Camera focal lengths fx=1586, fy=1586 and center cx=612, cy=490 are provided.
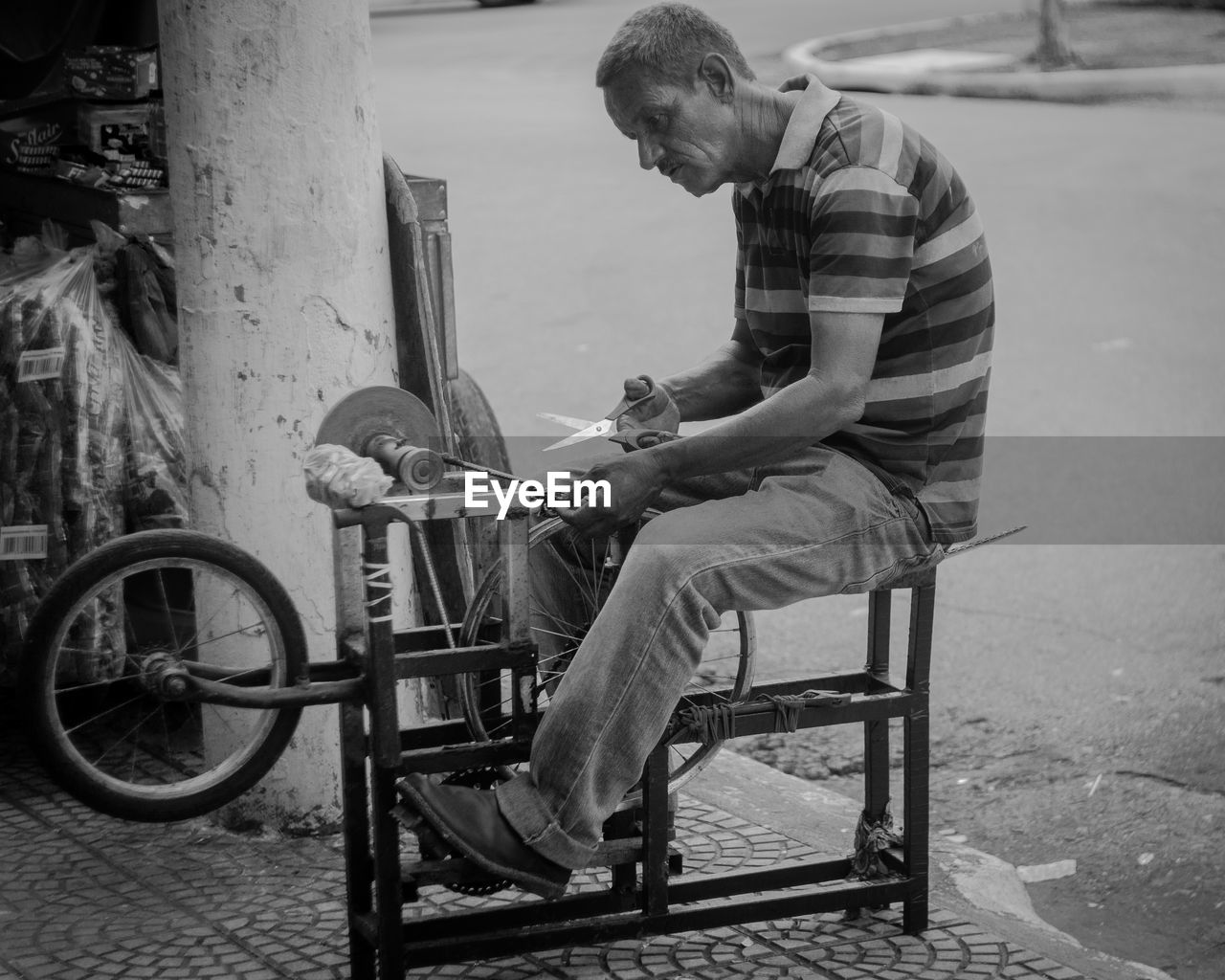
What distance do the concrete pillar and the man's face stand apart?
A: 742 millimetres

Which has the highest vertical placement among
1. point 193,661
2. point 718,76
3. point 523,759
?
point 718,76

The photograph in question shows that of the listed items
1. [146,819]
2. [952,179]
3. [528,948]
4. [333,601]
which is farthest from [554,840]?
[952,179]

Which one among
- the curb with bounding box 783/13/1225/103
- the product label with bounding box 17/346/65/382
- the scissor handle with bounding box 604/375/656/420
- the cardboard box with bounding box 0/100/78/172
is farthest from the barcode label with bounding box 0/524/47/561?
the curb with bounding box 783/13/1225/103

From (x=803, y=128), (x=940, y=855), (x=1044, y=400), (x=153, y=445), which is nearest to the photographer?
(x=803, y=128)

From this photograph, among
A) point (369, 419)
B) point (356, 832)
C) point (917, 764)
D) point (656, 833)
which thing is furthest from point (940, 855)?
point (369, 419)

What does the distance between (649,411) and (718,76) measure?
0.67m

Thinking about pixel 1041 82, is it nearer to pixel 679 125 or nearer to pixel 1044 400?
pixel 1044 400

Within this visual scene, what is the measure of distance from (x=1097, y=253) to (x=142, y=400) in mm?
A: 6133

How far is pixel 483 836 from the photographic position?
2670 mm

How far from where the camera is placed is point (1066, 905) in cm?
344

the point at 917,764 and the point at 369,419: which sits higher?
the point at 369,419

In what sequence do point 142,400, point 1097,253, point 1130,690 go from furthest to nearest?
1. point 1097,253
2. point 1130,690
3. point 142,400

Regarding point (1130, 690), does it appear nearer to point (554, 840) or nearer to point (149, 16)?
point (554, 840)

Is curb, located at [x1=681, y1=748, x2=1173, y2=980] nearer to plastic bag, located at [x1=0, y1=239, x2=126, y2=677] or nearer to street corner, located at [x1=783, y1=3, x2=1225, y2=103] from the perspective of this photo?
plastic bag, located at [x1=0, y1=239, x2=126, y2=677]
